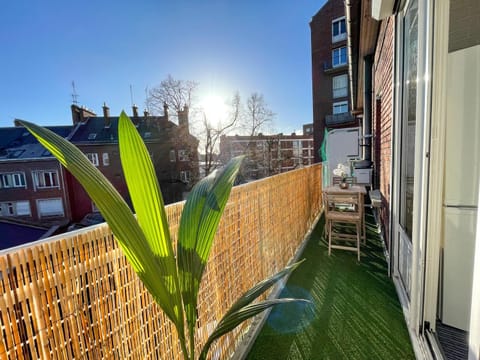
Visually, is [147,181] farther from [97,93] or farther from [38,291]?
[97,93]

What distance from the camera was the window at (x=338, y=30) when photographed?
14445 mm

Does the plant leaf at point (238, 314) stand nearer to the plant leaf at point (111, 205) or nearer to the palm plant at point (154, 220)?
the palm plant at point (154, 220)

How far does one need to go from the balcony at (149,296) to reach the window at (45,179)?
64.0 feet

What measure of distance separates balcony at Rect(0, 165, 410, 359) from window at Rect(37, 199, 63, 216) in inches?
778

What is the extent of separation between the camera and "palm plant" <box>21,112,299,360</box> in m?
0.59

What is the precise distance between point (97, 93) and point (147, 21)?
10069mm

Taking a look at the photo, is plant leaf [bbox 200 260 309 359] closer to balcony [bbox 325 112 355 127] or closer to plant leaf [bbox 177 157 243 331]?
plant leaf [bbox 177 157 243 331]

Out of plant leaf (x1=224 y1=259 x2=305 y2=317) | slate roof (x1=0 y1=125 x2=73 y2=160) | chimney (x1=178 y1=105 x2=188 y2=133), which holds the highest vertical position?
chimney (x1=178 y1=105 x2=188 y2=133)

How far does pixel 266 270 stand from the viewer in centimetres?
225

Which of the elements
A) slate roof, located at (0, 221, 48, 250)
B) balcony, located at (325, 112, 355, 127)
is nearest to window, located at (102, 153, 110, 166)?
slate roof, located at (0, 221, 48, 250)

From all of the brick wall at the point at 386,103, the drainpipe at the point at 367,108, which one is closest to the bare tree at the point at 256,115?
the drainpipe at the point at 367,108

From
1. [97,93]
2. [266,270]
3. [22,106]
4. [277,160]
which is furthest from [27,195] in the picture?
[266,270]

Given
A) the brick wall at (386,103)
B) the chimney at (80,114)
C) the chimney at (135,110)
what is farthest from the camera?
the chimney at (135,110)

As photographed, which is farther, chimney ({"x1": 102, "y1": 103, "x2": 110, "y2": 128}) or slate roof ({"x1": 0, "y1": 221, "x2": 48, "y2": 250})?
chimney ({"x1": 102, "y1": 103, "x2": 110, "y2": 128})
